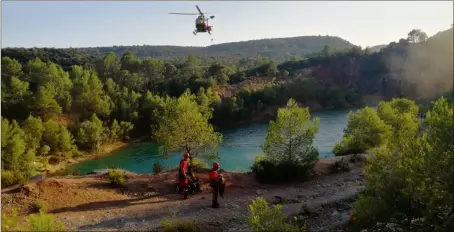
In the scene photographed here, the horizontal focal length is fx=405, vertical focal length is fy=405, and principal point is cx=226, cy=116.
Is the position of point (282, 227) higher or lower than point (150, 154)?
higher

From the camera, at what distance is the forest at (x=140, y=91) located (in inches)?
1756

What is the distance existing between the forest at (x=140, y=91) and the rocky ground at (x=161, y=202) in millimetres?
2465

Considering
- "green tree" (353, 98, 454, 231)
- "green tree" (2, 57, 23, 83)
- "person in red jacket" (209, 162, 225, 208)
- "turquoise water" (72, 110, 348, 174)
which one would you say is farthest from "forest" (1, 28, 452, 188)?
"person in red jacket" (209, 162, 225, 208)

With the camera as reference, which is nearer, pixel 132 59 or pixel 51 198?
pixel 51 198

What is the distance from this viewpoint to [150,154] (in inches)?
1967

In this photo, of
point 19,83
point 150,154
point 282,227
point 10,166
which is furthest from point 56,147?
point 282,227

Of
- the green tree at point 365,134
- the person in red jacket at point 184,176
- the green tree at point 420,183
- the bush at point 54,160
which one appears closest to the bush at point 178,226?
the person in red jacket at point 184,176

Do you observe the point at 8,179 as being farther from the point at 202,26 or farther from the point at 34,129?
the point at 34,129

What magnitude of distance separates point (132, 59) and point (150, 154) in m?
37.7

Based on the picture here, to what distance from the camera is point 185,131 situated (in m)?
22.3

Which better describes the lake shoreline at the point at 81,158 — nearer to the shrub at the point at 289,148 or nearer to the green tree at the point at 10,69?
the green tree at the point at 10,69

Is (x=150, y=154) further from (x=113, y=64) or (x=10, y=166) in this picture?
(x=113, y=64)

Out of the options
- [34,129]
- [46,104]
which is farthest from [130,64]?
[34,129]

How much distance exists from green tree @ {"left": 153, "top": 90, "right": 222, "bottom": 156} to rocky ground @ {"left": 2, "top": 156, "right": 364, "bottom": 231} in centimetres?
206
